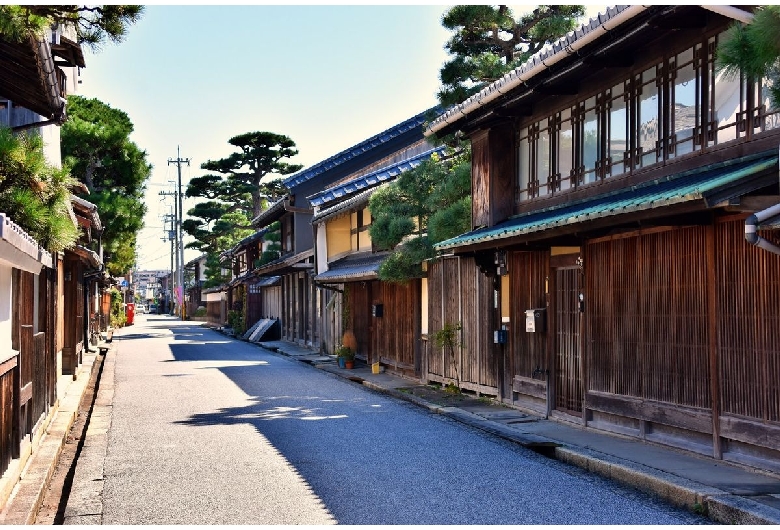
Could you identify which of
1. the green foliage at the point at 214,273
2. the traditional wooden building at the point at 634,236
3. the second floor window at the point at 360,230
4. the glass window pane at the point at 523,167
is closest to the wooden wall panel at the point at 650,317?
the traditional wooden building at the point at 634,236

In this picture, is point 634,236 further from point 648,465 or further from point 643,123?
point 648,465

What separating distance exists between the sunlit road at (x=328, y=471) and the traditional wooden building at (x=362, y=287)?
5.11 meters

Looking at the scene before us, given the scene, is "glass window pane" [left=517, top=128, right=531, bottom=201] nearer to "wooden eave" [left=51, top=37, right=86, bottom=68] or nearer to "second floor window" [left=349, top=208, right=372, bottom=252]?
"wooden eave" [left=51, top=37, right=86, bottom=68]

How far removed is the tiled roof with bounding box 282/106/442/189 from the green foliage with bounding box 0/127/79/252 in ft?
87.8

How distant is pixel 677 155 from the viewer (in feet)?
37.0

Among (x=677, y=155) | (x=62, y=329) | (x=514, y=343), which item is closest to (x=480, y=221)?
(x=514, y=343)

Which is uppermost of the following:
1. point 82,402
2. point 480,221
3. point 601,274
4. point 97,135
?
point 97,135

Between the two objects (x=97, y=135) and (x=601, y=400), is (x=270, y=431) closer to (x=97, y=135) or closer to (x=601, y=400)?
(x=601, y=400)

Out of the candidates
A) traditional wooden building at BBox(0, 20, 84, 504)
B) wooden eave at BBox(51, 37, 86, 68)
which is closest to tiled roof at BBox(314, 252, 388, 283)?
traditional wooden building at BBox(0, 20, 84, 504)

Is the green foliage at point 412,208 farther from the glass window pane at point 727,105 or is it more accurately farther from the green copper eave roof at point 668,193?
the glass window pane at point 727,105

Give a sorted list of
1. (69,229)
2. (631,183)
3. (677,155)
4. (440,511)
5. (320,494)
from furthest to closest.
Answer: (631,183)
(677,155)
(69,229)
(320,494)
(440,511)

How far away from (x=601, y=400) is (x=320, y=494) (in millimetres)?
5391

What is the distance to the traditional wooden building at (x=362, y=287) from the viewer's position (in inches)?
904

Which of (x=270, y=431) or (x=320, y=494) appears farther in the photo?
(x=270, y=431)
